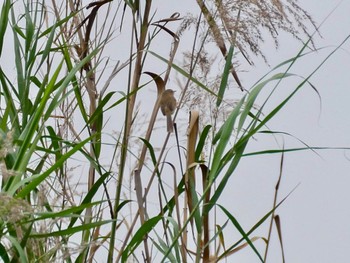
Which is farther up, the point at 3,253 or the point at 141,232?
the point at 141,232

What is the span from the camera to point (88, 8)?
1.76 m

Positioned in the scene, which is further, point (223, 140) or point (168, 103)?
point (168, 103)

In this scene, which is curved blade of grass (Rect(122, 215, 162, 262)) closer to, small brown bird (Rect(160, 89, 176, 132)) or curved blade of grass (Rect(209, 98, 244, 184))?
curved blade of grass (Rect(209, 98, 244, 184))

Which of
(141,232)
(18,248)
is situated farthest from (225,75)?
(18,248)

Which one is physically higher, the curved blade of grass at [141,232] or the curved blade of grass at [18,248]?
the curved blade of grass at [141,232]

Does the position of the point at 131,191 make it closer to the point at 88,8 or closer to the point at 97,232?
the point at 97,232

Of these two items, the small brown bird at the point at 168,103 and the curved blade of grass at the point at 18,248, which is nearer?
the curved blade of grass at the point at 18,248

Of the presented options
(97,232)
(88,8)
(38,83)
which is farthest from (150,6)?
(97,232)

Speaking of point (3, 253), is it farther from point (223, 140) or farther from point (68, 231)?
point (223, 140)

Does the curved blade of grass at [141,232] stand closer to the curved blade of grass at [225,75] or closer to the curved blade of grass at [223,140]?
the curved blade of grass at [223,140]

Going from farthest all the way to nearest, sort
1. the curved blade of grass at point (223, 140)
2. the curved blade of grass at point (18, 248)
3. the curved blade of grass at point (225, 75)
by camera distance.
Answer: the curved blade of grass at point (225, 75), the curved blade of grass at point (223, 140), the curved blade of grass at point (18, 248)

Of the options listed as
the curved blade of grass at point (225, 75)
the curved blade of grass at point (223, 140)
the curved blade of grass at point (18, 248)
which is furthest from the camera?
the curved blade of grass at point (225, 75)

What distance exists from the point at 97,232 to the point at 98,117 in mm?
255

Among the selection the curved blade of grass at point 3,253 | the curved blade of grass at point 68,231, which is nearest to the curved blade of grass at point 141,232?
the curved blade of grass at point 68,231
